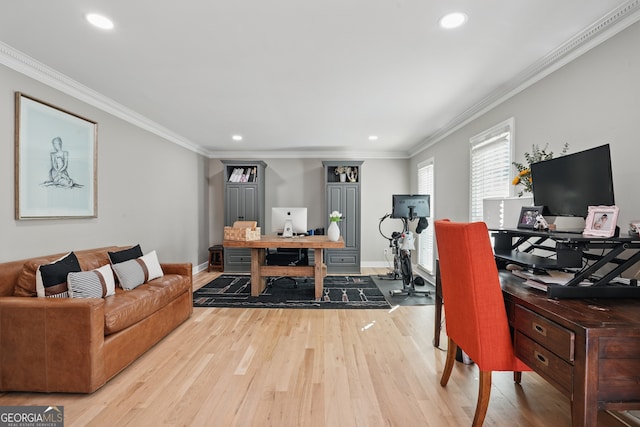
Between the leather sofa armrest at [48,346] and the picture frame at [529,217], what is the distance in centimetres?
312

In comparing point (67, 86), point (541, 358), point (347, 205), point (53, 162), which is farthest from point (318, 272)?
point (67, 86)

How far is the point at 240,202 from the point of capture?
5816 millimetres

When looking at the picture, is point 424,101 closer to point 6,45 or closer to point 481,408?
point 481,408

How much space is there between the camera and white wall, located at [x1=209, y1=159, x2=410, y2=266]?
6.29 meters

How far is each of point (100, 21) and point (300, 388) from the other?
2.92 m

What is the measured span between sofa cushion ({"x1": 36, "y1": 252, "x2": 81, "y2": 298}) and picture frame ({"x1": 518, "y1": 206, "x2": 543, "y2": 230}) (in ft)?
11.6

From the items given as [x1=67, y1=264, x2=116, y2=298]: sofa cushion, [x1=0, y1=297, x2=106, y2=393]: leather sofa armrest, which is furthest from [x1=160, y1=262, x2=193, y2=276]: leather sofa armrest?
[x1=0, y1=297, x2=106, y2=393]: leather sofa armrest

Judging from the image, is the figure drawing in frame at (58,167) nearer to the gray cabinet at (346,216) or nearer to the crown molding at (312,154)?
the crown molding at (312,154)

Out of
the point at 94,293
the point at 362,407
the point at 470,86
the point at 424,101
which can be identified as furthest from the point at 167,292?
the point at 470,86

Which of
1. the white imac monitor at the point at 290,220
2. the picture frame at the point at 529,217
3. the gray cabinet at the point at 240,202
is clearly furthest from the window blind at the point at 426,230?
the gray cabinet at the point at 240,202

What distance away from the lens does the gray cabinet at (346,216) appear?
19.1 feet

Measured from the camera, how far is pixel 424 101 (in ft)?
11.1

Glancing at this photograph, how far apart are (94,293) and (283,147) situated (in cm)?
417

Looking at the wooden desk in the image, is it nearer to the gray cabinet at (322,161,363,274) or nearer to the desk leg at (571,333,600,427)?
the gray cabinet at (322,161,363,274)
